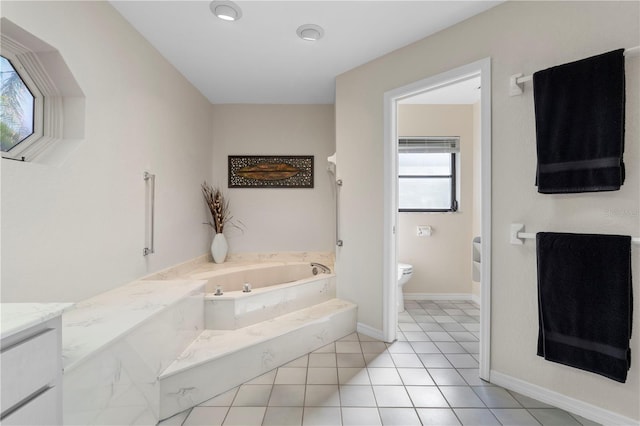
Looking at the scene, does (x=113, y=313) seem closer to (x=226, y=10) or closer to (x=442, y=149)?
(x=226, y=10)

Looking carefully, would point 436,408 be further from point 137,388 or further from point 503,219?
point 137,388

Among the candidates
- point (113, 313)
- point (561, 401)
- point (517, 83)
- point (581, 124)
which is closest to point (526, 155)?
point (581, 124)

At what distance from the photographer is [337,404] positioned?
1627 millimetres

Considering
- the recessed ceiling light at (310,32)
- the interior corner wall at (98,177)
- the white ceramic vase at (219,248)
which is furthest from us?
the white ceramic vase at (219,248)

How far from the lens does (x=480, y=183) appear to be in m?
2.02

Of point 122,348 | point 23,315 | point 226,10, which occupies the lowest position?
point 122,348

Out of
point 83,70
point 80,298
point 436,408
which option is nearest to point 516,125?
point 436,408

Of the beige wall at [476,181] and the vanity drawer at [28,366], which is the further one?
the beige wall at [476,181]

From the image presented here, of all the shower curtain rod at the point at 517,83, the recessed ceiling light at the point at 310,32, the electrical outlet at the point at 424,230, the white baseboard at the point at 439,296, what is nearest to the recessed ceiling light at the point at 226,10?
the recessed ceiling light at the point at 310,32

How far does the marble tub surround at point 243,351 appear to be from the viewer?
1568mm

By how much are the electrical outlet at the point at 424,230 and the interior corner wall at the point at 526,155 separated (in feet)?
4.23

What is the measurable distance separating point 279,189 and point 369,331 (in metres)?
1.98

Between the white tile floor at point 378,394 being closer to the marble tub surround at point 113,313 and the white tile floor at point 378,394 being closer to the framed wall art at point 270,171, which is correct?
the marble tub surround at point 113,313

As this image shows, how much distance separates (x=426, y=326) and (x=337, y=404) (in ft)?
4.70
